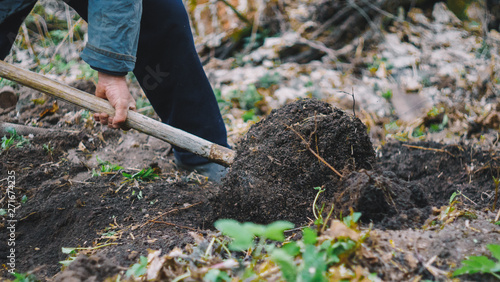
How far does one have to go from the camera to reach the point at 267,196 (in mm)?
1826

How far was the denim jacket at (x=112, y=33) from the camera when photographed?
1.90m

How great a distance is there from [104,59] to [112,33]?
14 cm

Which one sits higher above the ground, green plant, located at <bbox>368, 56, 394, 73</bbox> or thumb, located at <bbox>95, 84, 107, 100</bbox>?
thumb, located at <bbox>95, 84, 107, 100</bbox>

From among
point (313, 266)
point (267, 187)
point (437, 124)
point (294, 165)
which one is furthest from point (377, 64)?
point (313, 266)

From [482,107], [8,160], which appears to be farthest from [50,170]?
[482,107]

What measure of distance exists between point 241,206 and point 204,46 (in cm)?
414

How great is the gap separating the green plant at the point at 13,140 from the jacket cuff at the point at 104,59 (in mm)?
1240

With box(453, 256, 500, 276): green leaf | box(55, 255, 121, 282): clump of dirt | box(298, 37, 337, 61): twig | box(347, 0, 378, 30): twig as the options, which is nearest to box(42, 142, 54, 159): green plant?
box(55, 255, 121, 282): clump of dirt

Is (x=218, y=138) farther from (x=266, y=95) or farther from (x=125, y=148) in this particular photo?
(x=266, y=95)

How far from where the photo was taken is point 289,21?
591cm

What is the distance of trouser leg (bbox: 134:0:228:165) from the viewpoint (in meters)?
2.50

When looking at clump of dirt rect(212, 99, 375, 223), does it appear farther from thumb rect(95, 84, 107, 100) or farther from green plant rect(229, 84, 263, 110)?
green plant rect(229, 84, 263, 110)

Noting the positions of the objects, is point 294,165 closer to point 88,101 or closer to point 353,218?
point 353,218

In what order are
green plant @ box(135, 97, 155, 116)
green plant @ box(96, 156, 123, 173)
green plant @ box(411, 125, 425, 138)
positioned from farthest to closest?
1. green plant @ box(135, 97, 155, 116)
2. green plant @ box(411, 125, 425, 138)
3. green plant @ box(96, 156, 123, 173)
